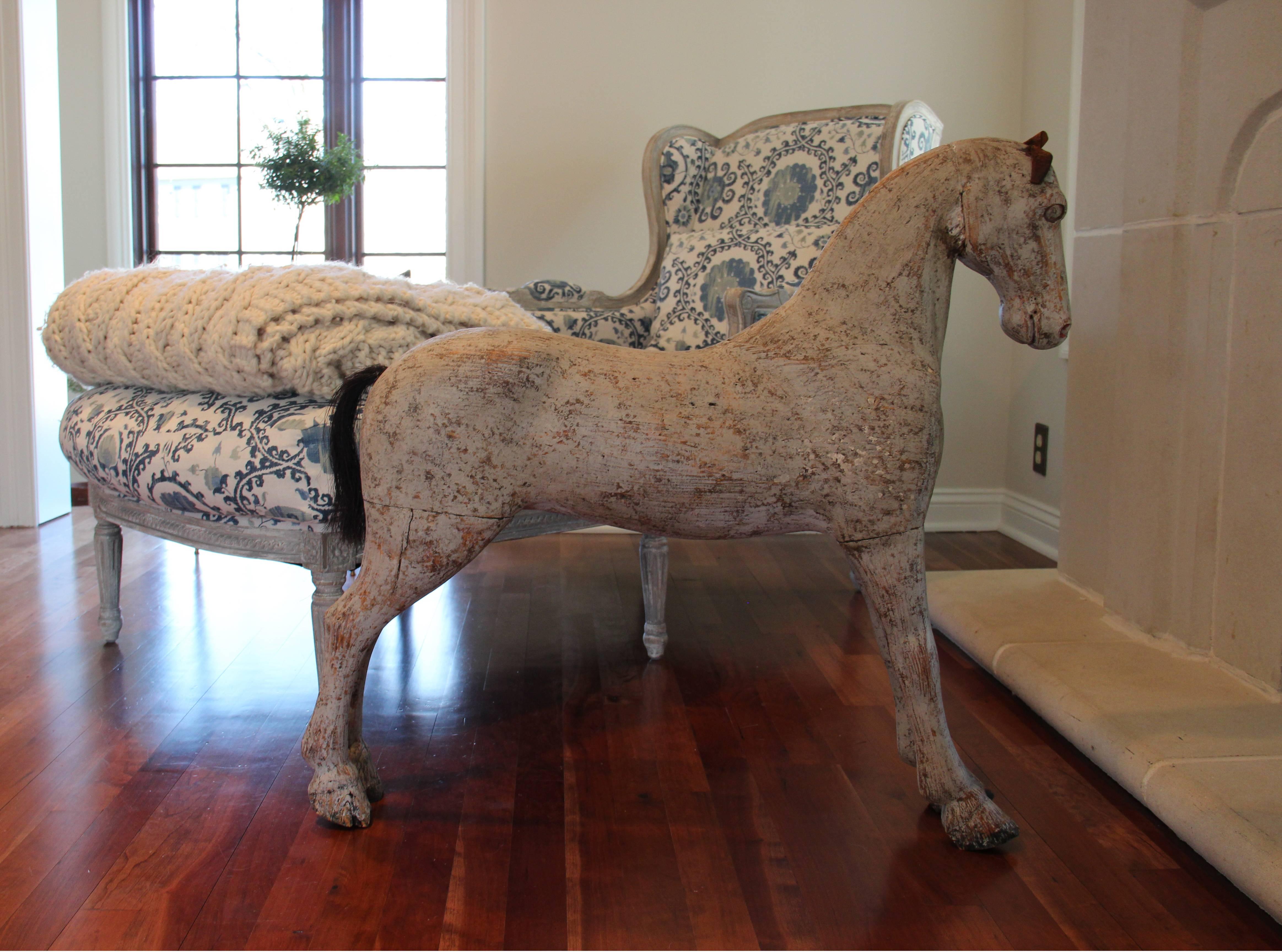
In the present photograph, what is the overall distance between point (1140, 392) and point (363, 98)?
334 centimetres

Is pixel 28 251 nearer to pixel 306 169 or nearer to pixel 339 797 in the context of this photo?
pixel 306 169

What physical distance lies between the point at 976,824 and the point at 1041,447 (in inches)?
86.5

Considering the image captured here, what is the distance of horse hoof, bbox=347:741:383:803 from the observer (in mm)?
1359

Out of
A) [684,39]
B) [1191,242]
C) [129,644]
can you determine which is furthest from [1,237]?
[1191,242]

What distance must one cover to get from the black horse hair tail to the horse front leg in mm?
677

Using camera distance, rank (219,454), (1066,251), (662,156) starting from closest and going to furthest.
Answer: (219,454) → (662,156) → (1066,251)

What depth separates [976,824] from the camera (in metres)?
1.27

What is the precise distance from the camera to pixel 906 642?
128cm

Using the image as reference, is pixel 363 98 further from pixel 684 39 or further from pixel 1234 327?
pixel 1234 327

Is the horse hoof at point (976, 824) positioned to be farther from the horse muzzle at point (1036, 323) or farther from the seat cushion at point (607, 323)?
the seat cushion at point (607, 323)

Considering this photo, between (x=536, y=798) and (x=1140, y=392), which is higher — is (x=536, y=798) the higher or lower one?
the lower one

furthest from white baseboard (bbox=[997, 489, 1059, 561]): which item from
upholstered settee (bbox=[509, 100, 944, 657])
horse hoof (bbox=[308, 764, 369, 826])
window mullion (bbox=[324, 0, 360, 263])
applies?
window mullion (bbox=[324, 0, 360, 263])

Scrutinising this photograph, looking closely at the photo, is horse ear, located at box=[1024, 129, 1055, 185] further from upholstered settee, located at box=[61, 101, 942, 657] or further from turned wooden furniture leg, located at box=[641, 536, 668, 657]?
turned wooden furniture leg, located at box=[641, 536, 668, 657]

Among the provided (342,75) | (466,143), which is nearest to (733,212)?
(466,143)
